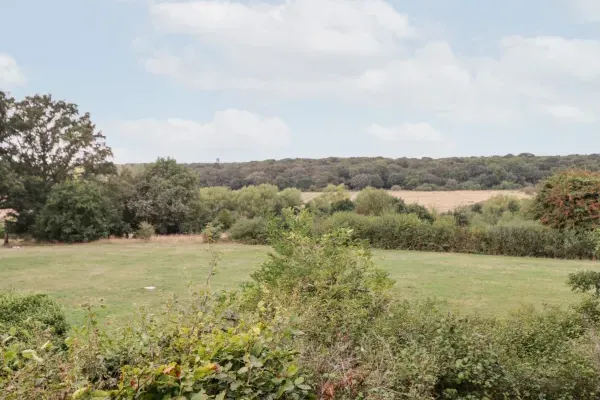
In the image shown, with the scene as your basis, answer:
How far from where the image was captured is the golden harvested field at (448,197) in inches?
1422

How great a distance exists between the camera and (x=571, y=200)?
20750 mm

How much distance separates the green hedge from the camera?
21.7 m

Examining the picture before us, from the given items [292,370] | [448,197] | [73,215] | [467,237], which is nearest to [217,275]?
[467,237]

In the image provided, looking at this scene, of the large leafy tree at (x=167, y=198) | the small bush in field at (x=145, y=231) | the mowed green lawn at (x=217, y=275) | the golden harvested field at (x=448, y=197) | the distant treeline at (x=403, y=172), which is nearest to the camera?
the mowed green lawn at (x=217, y=275)

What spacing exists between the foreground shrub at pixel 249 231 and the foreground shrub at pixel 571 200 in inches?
575

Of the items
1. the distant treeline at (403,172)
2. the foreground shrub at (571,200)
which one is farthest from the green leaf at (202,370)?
the distant treeline at (403,172)

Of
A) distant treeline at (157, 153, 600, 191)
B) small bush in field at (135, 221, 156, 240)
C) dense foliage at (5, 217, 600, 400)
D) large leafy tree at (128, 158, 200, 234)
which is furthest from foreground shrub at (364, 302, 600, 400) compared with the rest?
distant treeline at (157, 153, 600, 191)

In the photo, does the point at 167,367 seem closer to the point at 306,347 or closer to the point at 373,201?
the point at 306,347

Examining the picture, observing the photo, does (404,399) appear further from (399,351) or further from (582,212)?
(582,212)

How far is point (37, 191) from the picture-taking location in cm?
2938

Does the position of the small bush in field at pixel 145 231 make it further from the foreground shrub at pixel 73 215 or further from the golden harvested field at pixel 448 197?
the golden harvested field at pixel 448 197

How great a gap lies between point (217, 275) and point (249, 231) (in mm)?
12239

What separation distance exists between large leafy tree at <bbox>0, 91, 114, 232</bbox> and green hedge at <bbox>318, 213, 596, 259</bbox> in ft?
54.1

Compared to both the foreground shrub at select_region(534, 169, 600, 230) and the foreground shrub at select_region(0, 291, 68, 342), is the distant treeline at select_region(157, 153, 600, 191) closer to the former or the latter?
the foreground shrub at select_region(534, 169, 600, 230)
